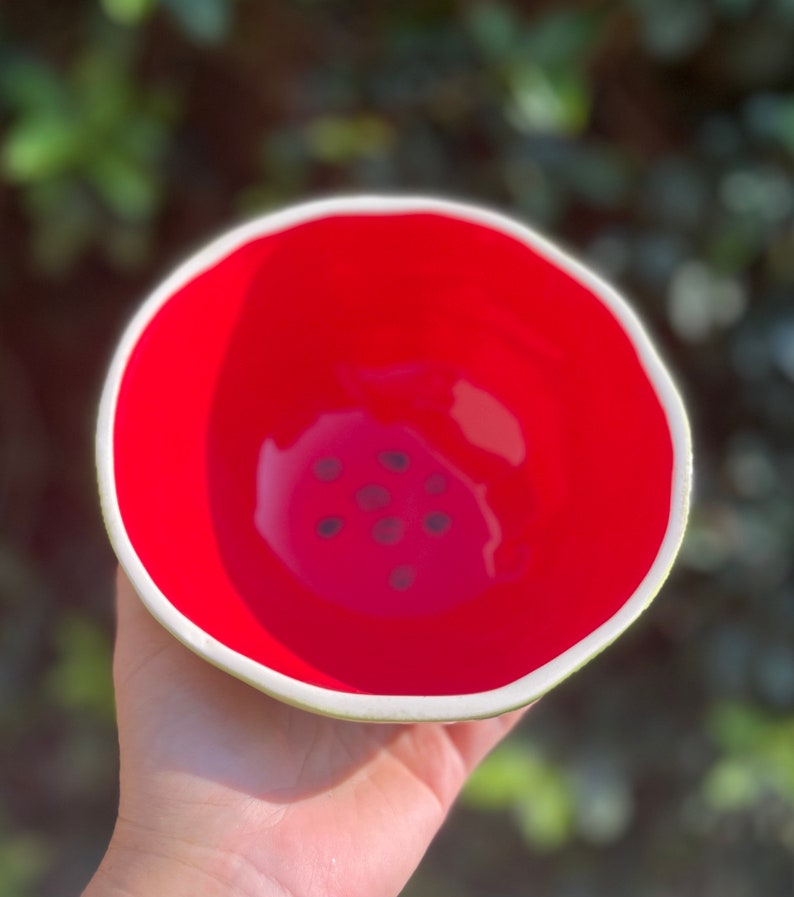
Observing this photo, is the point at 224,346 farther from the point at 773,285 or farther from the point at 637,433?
the point at 773,285

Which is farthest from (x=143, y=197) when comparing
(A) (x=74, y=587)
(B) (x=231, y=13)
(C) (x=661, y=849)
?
(C) (x=661, y=849)

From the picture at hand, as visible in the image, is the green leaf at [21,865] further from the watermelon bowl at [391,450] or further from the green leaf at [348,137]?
the green leaf at [348,137]

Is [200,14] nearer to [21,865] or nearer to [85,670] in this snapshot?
[85,670]

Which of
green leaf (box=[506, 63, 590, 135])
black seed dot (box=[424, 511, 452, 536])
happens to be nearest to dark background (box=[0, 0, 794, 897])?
green leaf (box=[506, 63, 590, 135])

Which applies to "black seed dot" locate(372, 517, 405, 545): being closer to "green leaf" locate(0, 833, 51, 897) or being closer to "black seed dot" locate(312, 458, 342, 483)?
"black seed dot" locate(312, 458, 342, 483)

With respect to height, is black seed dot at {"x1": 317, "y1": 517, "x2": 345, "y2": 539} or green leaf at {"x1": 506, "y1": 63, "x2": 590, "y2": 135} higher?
green leaf at {"x1": 506, "y1": 63, "x2": 590, "y2": 135}

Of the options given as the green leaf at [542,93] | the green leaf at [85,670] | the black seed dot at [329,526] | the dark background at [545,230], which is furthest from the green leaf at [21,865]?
the green leaf at [542,93]
